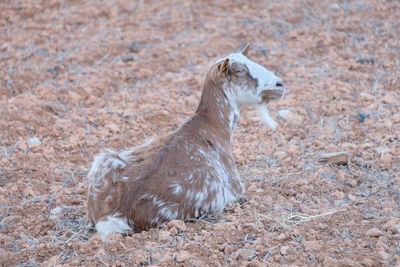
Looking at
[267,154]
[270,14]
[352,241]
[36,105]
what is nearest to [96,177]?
[352,241]

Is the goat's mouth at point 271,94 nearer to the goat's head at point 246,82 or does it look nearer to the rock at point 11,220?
the goat's head at point 246,82

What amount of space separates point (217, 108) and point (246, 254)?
1.70 m

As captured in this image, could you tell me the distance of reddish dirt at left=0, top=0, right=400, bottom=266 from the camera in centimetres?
374

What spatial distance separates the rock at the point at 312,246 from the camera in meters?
3.52

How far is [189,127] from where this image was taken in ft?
15.3

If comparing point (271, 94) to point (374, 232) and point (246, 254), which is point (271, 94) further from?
point (246, 254)

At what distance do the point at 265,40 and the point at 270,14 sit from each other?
977mm

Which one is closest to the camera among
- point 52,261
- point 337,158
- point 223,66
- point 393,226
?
point 52,261

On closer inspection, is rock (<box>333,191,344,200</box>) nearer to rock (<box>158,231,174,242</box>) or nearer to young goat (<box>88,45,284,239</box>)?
young goat (<box>88,45,284,239</box>)

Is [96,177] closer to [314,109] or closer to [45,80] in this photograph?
[314,109]

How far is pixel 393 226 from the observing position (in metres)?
3.76

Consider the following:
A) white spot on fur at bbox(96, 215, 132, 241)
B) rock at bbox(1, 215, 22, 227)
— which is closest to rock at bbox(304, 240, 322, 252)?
white spot on fur at bbox(96, 215, 132, 241)

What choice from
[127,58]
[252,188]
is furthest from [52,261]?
[127,58]

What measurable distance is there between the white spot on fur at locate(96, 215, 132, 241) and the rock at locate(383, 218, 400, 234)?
1701 millimetres
